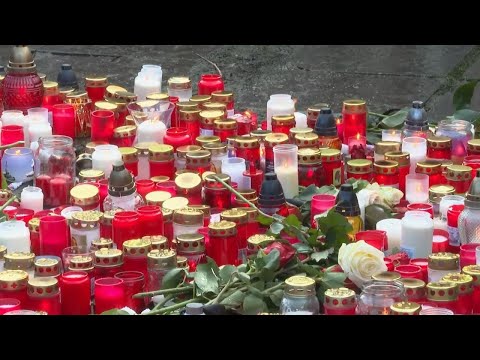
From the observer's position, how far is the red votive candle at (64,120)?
360cm

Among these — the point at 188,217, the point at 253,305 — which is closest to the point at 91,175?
the point at 188,217

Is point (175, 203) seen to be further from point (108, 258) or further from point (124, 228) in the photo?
point (108, 258)

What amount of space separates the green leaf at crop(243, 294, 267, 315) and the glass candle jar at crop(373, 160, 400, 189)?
3.24 feet

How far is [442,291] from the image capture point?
7.12ft

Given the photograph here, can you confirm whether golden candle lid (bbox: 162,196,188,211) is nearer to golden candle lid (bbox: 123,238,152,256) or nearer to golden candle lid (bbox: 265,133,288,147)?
golden candle lid (bbox: 123,238,152,256)

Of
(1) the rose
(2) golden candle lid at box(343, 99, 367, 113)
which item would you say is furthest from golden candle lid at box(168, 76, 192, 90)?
(1) the rose

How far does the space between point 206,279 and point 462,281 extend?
540 millimetres

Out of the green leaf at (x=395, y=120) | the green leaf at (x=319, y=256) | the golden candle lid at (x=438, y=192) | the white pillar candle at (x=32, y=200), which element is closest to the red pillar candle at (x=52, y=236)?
the white pillar candle at (x=32, y=200)

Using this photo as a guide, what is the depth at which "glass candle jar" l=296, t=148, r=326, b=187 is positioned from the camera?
309 centimetres

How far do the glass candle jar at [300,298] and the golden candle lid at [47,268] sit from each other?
0.56 meters

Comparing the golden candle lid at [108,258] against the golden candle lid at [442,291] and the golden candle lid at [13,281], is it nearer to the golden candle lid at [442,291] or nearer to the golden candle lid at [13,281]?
the golden candle lid at [13,281]

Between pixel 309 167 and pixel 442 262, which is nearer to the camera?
pixel 442 262
